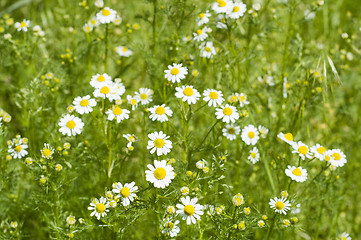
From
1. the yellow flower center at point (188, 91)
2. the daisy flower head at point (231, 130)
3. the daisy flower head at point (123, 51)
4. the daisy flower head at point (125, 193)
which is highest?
the daisy flower head at point (123, 51)

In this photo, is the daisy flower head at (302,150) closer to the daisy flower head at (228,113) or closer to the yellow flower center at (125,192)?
the daisy flower head at (228,113)

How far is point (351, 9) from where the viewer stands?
211 inches

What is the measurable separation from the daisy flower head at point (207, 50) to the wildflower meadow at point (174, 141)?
1 centimetres

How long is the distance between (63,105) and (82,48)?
22.2 inches

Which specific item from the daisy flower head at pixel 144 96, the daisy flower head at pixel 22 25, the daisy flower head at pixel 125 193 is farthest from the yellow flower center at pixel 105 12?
the daisy flower head at pixel 125 193

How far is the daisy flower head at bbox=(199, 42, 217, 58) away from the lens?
2904mm

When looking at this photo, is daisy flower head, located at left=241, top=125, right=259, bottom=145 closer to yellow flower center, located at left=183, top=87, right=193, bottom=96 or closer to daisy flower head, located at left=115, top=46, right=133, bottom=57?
yellow flower center, located at left=183, top=87, right=193, bottom=96

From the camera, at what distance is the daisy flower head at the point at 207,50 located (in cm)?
290

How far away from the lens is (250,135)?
2758mm

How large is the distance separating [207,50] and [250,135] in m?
0.73

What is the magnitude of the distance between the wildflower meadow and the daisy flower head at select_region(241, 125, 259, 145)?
0.01m

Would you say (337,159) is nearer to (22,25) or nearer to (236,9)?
(236,9)

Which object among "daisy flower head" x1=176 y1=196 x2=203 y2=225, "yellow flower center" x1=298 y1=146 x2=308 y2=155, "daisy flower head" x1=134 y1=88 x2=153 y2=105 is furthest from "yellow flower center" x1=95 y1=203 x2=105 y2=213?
"yellow flower center" x1=298 y1=146 x2=308 y2=155

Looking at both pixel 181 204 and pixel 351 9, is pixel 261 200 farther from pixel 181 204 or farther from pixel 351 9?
pixel 351 9
